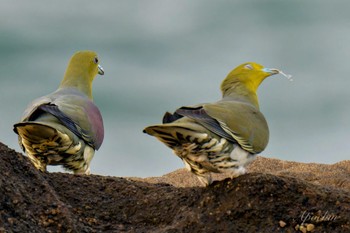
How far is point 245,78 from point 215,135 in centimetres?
155

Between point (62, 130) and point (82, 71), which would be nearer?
point (62, 130)

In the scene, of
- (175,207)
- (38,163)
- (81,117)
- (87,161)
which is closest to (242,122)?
(175,207)

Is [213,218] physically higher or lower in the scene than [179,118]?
lower

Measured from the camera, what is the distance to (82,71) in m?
9.30

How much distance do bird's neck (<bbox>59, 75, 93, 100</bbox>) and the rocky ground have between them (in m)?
2.08

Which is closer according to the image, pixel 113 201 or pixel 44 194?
pixel 44 194

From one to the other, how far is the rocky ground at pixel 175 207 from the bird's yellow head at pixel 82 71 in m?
2.17

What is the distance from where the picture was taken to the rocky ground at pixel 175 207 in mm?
6246

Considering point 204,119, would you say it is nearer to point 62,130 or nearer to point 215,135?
point 215,135

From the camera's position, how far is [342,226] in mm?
6324

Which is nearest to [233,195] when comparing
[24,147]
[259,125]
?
[259,125]

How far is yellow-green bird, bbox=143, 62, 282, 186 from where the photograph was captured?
570 cm

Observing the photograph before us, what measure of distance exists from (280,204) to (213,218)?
0.61 m

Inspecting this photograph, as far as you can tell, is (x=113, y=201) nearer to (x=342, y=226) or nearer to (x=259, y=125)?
(x=259, y=125)
